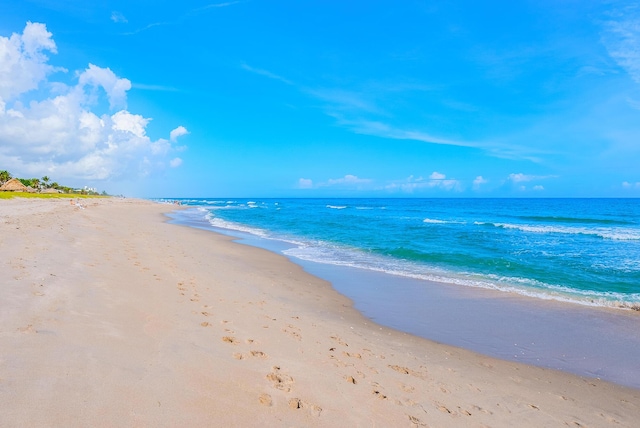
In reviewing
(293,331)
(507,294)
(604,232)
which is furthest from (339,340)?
(604,232)

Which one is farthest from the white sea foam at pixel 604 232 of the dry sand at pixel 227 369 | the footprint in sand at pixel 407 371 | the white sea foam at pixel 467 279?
the footprint in sand at pixel 407 371

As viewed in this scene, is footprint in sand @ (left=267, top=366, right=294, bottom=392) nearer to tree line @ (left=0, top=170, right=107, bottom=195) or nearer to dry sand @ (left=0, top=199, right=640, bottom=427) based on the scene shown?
dry sand @ (left=0, top=199, right=640, bottom=427)

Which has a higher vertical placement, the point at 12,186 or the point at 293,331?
the point at 12,186

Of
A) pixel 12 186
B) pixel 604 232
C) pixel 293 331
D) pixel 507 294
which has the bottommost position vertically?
pixel 507 294

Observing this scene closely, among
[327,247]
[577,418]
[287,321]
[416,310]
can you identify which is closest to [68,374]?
[287,321]

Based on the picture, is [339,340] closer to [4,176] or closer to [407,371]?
[407,371]

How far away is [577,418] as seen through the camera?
4.63 metres

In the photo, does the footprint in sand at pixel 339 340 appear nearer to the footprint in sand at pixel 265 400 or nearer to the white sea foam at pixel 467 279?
the footprint in sand at pixel 265 400

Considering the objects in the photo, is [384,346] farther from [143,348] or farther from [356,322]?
[143,348]

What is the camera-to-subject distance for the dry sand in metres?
3.41

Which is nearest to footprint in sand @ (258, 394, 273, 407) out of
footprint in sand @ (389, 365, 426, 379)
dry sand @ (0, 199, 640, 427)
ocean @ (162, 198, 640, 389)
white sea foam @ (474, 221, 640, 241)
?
dry sand @ (0, 199, 640, 427)

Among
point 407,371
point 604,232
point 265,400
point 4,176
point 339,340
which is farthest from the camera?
point 4,176

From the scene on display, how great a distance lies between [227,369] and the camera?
14.4 feet

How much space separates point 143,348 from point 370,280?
9.27m
